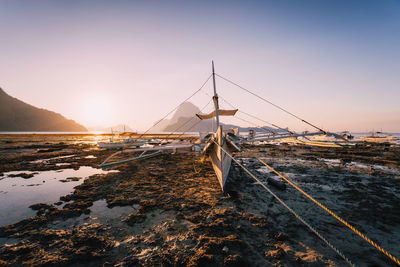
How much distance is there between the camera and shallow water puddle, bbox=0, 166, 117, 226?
203 inches

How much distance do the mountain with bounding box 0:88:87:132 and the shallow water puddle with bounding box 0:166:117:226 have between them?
648ft

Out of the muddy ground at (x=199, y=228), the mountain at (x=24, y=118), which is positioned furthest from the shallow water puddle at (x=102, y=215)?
the mountain at (x=24, y=118)

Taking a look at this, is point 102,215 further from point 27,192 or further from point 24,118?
point 24,118

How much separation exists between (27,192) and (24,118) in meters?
219

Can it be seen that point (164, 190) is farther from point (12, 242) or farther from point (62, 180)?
point (62, 180)

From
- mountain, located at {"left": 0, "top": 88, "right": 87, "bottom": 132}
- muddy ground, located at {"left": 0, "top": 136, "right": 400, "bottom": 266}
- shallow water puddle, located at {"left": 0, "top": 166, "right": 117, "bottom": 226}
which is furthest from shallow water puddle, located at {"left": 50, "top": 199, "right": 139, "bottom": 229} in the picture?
mountain, located at {"left": 0, "top": 88, "right": 87, "bottom": 132}

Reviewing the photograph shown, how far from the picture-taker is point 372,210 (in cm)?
546

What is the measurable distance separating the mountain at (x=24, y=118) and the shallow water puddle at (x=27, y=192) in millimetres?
197361

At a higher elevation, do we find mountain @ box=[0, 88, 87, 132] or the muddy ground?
mountain @ box=[0, 88, 87, 132]

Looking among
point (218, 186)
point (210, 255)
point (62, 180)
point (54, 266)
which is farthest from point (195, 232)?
point (62, 180)

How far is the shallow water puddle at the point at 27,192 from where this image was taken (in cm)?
516

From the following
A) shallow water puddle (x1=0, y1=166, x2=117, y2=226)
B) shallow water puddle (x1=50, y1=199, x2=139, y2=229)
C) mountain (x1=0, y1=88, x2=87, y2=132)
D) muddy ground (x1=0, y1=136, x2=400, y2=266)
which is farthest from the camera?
mountain (x1=0, y1=88, x2=87, y2=132)

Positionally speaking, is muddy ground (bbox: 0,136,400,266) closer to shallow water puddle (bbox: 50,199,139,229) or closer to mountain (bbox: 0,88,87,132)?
shallow water puddle (bbox: 50,199,139,229)

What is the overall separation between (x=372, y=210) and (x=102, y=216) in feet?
32.1
